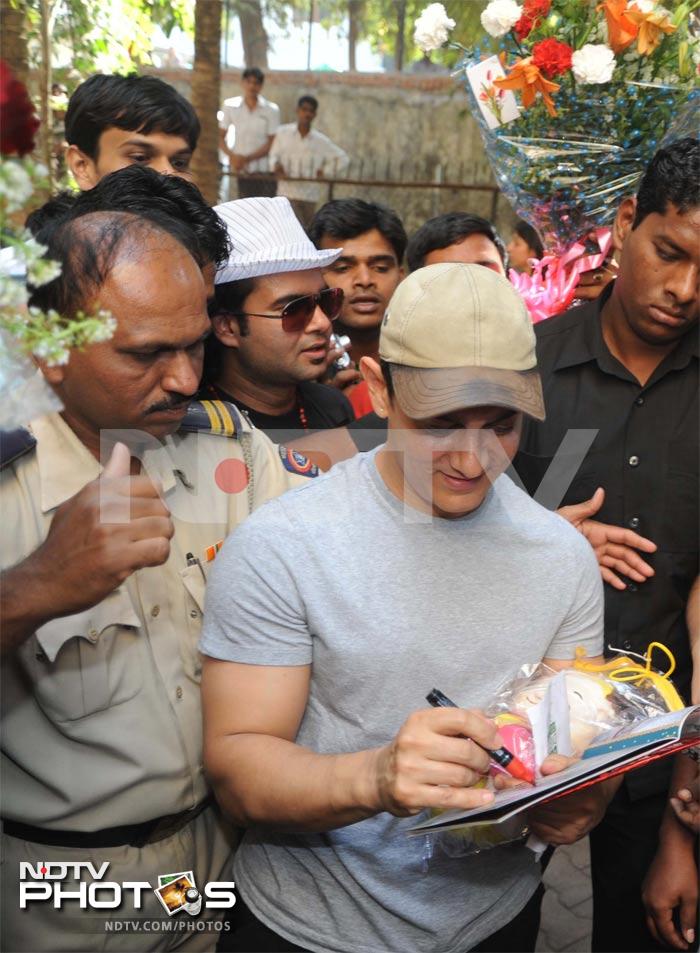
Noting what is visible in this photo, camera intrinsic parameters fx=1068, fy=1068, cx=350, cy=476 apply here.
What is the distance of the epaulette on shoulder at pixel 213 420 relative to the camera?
2387 millimetres

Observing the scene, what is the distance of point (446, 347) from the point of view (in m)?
1.97

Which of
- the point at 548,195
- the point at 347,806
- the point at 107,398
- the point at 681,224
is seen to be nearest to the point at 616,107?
the point at 548,195

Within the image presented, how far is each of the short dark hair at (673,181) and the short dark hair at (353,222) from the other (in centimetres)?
172

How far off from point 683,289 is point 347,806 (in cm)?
169

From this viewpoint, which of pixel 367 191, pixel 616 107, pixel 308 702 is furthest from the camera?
pixel 367 191

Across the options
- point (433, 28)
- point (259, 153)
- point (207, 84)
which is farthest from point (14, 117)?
point (259, 153)

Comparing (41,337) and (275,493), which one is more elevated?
(41,337)

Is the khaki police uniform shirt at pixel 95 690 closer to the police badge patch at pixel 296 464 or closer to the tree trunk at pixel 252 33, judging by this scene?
the police badge patch at pixel 296 464

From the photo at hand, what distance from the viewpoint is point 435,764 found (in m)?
1.72

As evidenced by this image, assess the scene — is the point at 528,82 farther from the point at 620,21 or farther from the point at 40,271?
the point at 40,271

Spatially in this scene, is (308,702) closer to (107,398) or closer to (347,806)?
A: (347,806)

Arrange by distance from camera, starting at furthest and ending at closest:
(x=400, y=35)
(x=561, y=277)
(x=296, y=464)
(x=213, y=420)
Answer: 1. (x=400, y=35)
2. (x=561, y=277)
3. (x=296, y=464)
4. (x=213, y=420)

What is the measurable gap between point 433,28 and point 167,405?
89.4 inches

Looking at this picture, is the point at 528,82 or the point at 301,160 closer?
the point at 528,82
